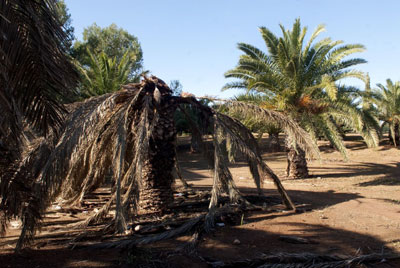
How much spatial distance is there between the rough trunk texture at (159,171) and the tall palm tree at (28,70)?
2894 millimetres

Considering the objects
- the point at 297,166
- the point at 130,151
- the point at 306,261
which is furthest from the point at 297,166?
the point at 306,261

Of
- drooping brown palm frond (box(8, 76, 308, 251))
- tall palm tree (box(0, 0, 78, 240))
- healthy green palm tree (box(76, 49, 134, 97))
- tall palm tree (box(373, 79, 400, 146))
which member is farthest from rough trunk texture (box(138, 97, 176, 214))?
tall palm tree (box(373, 79, 400, 146))

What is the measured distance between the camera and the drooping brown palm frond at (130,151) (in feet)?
16.3

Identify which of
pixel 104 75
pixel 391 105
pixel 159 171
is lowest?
pixel 159 171

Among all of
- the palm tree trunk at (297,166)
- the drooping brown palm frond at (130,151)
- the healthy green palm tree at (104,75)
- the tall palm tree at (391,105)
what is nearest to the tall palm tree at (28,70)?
the drooping brown palm frond at (130,151)

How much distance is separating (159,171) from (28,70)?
3.61 m

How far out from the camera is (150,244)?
4.64m

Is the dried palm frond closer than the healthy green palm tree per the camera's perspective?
Yes

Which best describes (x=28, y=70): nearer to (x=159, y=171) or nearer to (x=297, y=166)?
(x=159, y=171)

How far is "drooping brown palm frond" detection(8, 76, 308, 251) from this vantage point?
495 centimetres

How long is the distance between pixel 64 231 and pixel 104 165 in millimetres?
1987

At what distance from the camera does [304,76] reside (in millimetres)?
13227

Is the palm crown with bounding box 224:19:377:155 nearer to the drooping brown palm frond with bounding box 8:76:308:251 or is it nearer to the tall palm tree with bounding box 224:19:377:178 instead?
the tall palm tree with bounding box 224:19:377:178

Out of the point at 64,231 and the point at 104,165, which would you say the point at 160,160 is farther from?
the point at 64,231
